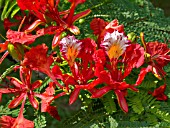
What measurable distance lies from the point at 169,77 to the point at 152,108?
16 centimetres

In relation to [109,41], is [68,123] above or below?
below

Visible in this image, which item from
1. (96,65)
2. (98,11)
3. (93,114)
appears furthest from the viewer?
(98,11)

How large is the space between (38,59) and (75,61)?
0.44 ft

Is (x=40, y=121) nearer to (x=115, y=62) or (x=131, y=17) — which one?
(x=115, y=62)

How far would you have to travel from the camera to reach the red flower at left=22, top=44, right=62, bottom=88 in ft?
3.69

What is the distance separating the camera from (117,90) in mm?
1153

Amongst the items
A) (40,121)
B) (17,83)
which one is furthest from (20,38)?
(40,121)

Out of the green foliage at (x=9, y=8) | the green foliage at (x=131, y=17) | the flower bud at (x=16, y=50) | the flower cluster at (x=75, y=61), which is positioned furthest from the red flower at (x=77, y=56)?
the green foliage at (x=9, y=8)

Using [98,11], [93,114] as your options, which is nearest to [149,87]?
[93,114]

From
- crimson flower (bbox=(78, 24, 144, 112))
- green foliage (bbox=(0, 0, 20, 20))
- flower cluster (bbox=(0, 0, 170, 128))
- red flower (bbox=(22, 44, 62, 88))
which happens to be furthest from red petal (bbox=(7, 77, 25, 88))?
green foliage (bbox=(0, 0, 20, 20))

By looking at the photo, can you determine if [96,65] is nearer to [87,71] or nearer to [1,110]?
[87,71]

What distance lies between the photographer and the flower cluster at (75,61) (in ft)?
3.75

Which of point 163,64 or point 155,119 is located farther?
point 163,64

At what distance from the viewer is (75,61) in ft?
4.06
